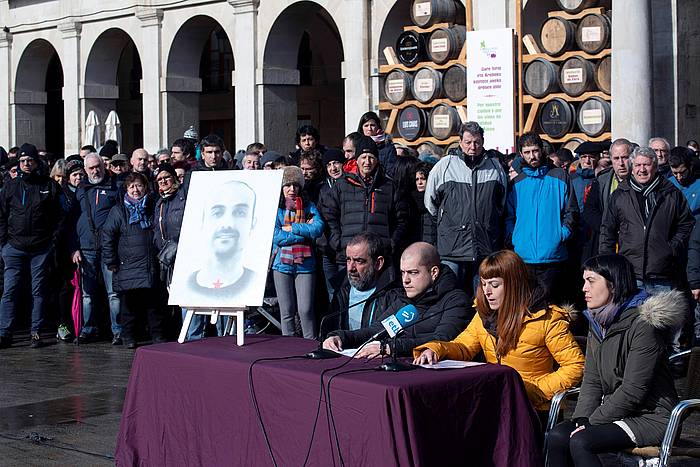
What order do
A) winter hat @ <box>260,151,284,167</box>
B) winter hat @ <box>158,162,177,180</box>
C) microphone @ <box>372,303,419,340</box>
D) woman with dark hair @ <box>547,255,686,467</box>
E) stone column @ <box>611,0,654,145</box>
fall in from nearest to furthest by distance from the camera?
woman with dark hair @ <box>547,255,686,467</box>, microphone @ <box>372,303,419,340</box>, winter hat @ <box>158,162,177,180</box>, winter hat @ <box>260,151,284,167</box>, stone column @ <box>611,0,654,145</box>

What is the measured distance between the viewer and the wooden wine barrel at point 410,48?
16844 mm

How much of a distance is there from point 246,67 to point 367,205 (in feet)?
36.8

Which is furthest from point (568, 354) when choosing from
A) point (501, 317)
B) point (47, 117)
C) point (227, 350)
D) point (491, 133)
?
point (47, 117)

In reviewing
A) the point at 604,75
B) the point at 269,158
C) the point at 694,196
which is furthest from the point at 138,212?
the point at 604,75

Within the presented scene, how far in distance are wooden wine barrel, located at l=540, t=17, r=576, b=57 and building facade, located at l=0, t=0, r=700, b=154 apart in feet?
2.74

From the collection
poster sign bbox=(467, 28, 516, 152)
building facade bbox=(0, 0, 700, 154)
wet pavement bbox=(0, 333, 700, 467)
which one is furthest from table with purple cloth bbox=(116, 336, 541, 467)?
building facade bbox=(0, 0, 700, 154)

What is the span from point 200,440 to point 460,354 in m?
1.39

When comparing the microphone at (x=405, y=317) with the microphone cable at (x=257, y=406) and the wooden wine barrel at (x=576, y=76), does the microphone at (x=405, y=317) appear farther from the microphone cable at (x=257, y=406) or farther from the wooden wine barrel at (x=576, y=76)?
the wooden wine barrel at (x=576, y=76)

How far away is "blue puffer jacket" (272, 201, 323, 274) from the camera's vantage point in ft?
32.8

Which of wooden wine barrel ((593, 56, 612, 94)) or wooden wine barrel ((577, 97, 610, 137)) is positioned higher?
wooden wine barrel ((593, 56, 612, 94))

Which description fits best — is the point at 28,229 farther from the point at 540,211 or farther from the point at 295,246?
the point at 540,211

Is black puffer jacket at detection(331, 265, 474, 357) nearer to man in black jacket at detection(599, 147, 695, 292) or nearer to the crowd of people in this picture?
the crowd of people

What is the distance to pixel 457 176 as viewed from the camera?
9766mm

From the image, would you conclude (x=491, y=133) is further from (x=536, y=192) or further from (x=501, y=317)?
(x=501, y=317)
